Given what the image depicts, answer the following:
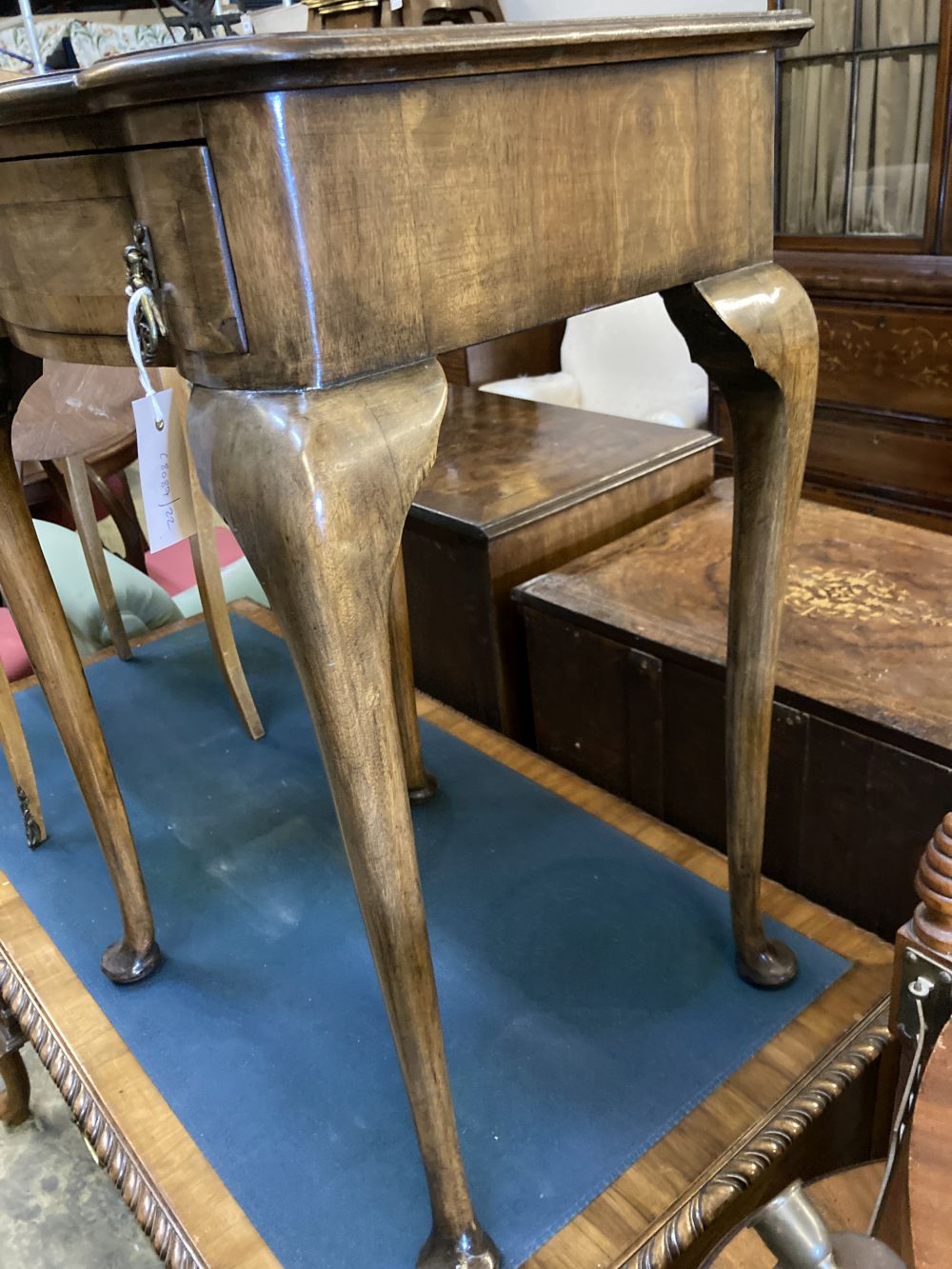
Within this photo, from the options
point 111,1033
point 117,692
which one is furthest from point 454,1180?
point 117,692

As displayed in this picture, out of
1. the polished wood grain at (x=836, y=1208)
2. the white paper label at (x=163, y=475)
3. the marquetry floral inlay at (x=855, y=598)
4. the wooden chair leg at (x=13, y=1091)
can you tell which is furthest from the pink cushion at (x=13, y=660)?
the polished wood grain at (x=836, y=1208)

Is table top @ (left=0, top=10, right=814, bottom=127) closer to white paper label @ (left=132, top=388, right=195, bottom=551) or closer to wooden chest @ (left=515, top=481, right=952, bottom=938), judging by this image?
white paper label @ (left=132, top=388, right=195, bottom=551)

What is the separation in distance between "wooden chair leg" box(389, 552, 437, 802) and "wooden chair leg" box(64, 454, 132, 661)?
53 centimetres

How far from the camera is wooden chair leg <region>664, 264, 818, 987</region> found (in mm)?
599

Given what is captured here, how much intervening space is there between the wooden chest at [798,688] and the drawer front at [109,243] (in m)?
0.62

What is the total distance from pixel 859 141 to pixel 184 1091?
73.2 inches

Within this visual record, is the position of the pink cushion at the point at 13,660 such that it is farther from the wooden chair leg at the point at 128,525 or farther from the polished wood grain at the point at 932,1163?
the polished wood grain at the point at 932,1163

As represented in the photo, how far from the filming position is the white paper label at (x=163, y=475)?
562 millimetres

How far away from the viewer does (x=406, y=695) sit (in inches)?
40.2

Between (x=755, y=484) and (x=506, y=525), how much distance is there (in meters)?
0.50

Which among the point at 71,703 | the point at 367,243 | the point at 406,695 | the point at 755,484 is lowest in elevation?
the point at 406,695

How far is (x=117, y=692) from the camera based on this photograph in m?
1.34

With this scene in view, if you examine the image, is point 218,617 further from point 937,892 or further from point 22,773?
point 937,892

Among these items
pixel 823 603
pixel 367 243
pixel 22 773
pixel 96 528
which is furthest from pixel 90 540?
pixel 367 243
